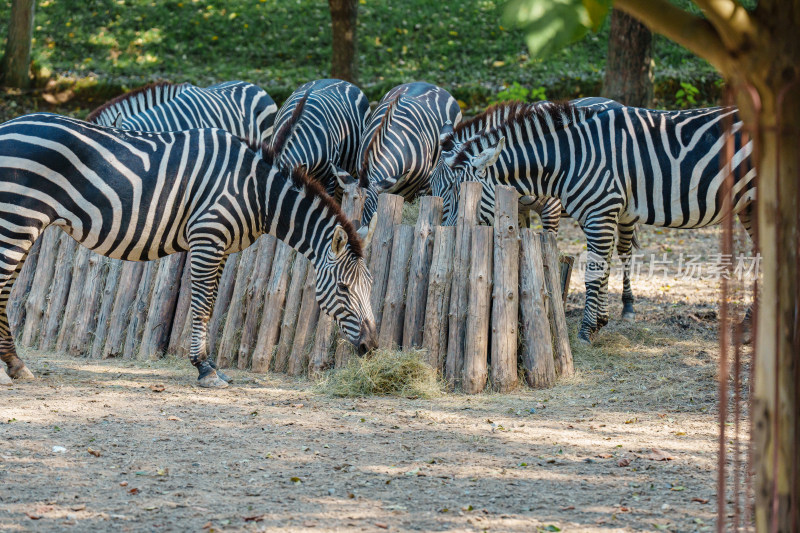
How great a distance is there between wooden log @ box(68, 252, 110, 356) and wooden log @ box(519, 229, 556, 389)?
4157 mm

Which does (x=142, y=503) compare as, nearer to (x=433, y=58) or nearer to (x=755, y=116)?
(x=755, y=116)

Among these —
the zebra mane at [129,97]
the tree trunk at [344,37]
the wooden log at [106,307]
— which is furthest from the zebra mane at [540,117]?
the tree trunk at [344,37]

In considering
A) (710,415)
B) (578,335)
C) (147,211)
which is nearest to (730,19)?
(710,415)

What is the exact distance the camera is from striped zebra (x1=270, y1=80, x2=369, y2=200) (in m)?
8.99

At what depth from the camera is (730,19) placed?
2529 millimetres

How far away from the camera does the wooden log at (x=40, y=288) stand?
7.93 meters

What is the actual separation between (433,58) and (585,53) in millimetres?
3609

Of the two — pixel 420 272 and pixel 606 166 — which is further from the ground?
pixel 606 166

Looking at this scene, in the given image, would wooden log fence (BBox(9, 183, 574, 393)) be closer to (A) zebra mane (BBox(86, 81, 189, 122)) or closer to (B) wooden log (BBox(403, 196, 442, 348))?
(B) wooden log (BBox(403, 196, 442, 348))

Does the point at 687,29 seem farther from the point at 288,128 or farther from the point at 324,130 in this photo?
the point at 324,130

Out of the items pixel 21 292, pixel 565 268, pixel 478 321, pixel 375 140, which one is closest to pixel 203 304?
pixel 478 321

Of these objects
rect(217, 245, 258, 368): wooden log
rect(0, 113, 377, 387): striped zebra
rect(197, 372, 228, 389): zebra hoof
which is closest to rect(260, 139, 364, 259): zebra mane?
rect(0, 113, 377, 387): striped zebra

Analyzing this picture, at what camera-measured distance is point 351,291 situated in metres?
6.23

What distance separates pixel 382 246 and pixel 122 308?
8.80 ft
